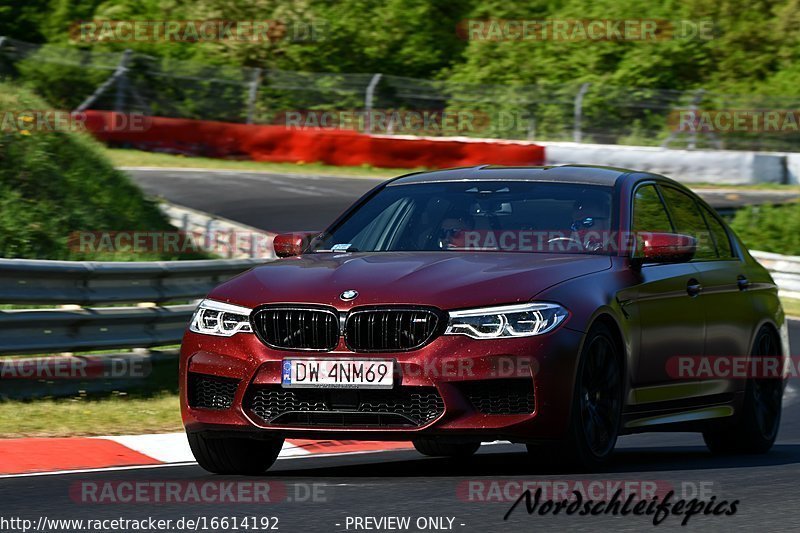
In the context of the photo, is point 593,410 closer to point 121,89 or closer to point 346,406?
point 346,406

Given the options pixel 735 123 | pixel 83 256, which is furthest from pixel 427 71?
pixel 83 256

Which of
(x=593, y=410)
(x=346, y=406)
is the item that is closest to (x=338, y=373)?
(x=346, y=406)

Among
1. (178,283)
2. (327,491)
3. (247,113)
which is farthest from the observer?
(247,113)

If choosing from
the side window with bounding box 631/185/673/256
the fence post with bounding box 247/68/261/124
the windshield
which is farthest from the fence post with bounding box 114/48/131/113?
the side window with bounding box 631/185/673/256

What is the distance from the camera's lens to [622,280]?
7340mm

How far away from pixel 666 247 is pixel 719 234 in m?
1.71

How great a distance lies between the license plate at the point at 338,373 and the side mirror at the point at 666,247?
1.63 meters

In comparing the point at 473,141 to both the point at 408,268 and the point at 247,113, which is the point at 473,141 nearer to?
the point at 247,113

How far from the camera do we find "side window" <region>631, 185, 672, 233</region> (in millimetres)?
7969

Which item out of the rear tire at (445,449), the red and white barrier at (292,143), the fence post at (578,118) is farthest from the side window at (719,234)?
the fence post at (578,118)

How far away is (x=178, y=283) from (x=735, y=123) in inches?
908

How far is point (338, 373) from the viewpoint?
21.7 ft

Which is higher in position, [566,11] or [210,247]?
[566,11]

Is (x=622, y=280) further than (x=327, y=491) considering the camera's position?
Yes
